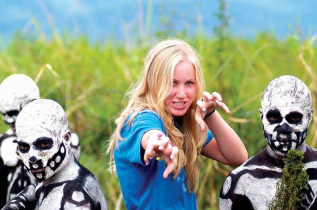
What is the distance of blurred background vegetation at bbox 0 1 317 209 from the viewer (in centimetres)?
643

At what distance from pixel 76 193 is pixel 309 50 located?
2.93 m

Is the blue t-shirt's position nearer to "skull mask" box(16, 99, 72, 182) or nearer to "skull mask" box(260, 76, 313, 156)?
"skull mask" box(16, 99, 72, 182)

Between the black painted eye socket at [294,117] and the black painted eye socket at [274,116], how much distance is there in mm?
41

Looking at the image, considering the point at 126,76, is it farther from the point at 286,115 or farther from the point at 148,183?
the point at 286,115

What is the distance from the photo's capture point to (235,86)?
6.73m

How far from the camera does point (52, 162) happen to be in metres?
4.12

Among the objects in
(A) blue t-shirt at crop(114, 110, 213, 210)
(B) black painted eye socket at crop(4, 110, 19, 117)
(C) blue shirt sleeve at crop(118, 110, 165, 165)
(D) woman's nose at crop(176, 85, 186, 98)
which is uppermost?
(D) woman's nose at crop(176, 85, 186, 98)

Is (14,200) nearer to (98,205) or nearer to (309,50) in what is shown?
(98,205)

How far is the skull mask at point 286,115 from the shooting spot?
3969mm

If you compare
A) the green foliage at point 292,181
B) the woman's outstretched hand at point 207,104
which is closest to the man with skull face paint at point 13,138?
the woman's outstretched hand at point 207,104

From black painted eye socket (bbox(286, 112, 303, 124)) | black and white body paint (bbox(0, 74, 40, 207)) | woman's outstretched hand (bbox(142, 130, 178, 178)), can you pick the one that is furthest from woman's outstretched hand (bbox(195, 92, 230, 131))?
black and white body paint (bbox(0, 74, 40, 207))

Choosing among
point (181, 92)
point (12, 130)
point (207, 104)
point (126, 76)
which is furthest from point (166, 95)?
point (126, 76)

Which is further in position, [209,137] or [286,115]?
[209,137]

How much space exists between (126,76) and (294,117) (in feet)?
10.7
